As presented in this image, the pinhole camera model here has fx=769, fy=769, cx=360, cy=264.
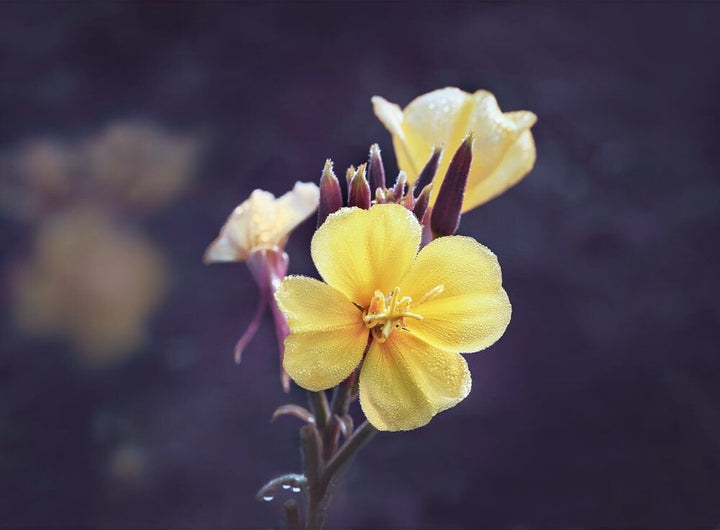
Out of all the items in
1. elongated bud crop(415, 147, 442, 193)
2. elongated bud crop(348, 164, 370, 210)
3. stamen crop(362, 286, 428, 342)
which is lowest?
stamen crop(362, 286, 428, 342)

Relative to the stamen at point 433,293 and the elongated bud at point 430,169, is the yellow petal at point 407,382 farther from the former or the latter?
the elongated bud at point 430,169

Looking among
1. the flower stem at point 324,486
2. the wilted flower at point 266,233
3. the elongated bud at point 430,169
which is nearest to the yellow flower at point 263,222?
the wilted flower at point 266,233

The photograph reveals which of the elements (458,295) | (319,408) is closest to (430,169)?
(458,295)

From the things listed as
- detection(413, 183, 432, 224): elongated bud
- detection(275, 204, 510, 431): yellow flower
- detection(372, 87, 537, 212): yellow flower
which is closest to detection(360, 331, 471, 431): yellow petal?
detection(275, 204, 510, 431): yellow flower

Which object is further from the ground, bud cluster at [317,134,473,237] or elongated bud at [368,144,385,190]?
elongated bud at [368,144,385,190]

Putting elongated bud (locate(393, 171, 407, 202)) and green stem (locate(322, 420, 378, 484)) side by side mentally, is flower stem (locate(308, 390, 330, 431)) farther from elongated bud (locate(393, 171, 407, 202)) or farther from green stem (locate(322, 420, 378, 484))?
elongated bud (locate(393, 171, 407, 202))

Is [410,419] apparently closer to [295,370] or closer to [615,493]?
[295,370]

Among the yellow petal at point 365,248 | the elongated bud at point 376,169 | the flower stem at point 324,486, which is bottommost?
the flower stem at point 324,486

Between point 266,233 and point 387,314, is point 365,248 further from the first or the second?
point 266,233

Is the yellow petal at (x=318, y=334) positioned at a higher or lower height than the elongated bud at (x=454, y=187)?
lower
